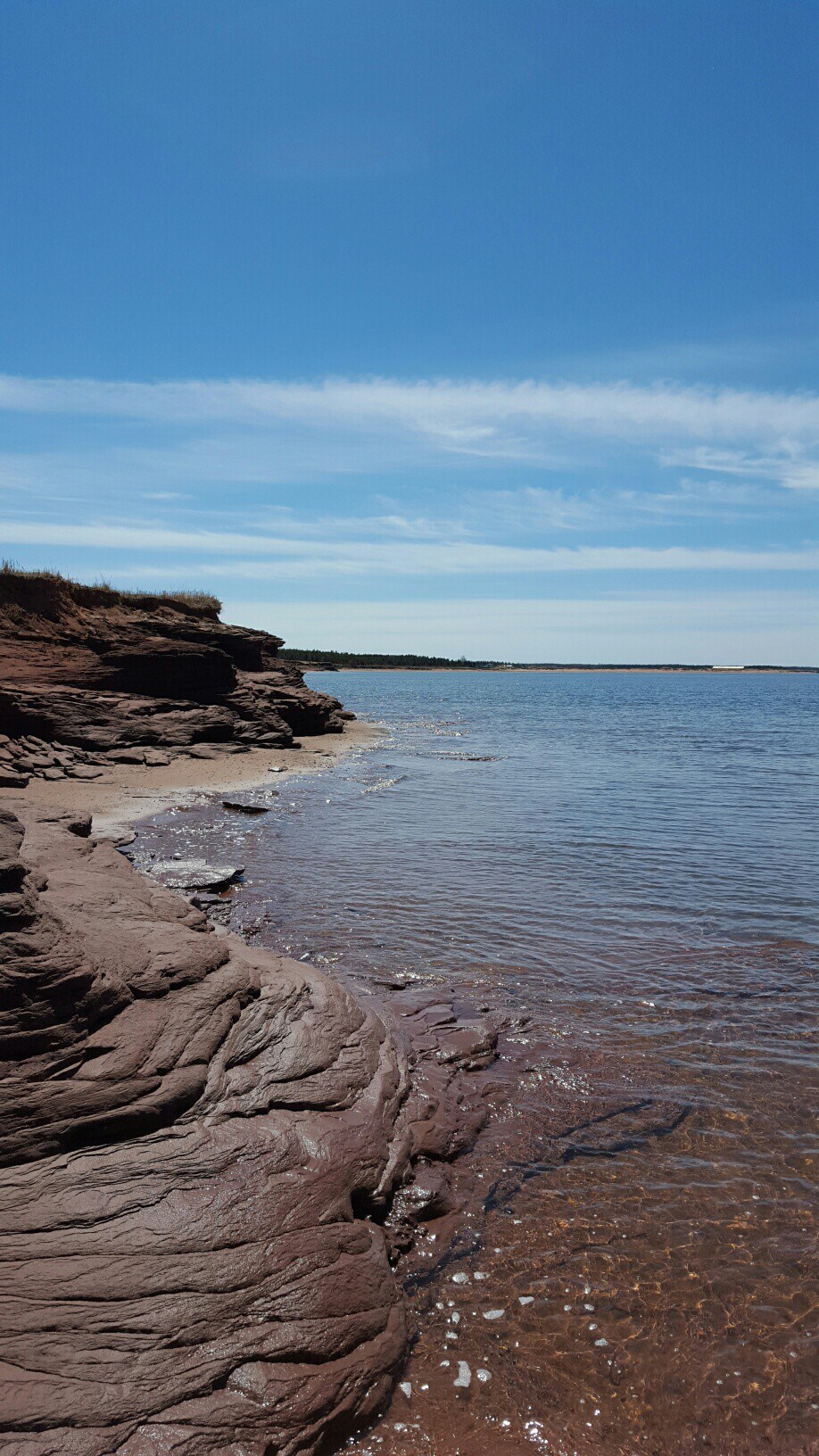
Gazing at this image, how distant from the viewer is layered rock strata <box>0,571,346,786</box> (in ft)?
68.6

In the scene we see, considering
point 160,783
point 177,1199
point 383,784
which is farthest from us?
point 383,784

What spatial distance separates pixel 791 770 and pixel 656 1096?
24.1 metres

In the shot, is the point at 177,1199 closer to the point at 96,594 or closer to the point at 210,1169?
the point at 210,1169

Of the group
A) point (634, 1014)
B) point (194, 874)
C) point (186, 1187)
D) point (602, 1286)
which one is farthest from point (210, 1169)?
point (194, 874)

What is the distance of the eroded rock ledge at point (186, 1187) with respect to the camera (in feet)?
10.7

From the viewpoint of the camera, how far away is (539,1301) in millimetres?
4102

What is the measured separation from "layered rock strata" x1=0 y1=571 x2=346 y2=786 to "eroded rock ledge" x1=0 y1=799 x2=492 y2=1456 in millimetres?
14065

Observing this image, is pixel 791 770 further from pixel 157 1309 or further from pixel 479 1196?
pixel 157 1309

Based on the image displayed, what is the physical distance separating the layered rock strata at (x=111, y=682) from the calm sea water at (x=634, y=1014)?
5881 millimetres

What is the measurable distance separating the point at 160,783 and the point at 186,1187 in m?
16.1

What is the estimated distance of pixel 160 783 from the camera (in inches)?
761

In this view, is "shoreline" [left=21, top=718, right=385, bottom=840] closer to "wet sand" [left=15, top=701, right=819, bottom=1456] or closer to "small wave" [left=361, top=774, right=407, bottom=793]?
"small wave" [left=361, top=774, right=407, bottom=793]

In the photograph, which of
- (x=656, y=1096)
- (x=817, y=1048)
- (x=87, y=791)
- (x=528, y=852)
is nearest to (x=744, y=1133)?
(x=656, y=1096)

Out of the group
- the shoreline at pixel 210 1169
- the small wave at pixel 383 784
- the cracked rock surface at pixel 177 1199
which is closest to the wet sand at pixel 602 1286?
the shoreline at pixel 210 1169
